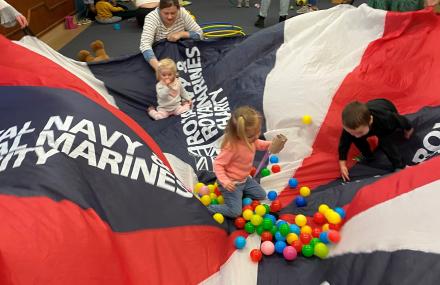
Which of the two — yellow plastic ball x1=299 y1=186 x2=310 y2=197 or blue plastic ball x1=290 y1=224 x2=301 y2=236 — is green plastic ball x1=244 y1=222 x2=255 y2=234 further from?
yellow plastic ball x1=299 y1=186 x2=310 y2=197

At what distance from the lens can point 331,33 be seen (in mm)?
2412

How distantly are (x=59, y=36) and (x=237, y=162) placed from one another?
3.70 m

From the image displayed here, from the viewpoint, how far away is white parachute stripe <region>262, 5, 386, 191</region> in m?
2.05

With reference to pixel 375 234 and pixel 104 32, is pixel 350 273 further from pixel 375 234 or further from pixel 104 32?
pixel 104 32

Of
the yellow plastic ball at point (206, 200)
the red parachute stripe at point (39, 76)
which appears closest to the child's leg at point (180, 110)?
the red parachute stripe at point (39, 76)

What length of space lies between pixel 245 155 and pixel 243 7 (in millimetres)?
4225

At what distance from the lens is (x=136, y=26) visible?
5.04 metres

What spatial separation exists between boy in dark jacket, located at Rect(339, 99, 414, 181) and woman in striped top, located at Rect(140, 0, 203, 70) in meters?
1.38

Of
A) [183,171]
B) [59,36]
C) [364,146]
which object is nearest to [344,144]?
[364,146]

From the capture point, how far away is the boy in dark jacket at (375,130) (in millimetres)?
1730

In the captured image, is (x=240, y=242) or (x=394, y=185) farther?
(x=240, y=242)

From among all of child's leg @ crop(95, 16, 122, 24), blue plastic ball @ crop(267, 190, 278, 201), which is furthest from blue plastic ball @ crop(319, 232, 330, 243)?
child's leg @ crop(95, 16, 122, 24)

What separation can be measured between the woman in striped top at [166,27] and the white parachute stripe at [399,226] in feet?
5.68

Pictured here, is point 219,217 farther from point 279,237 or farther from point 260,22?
point 260,22
